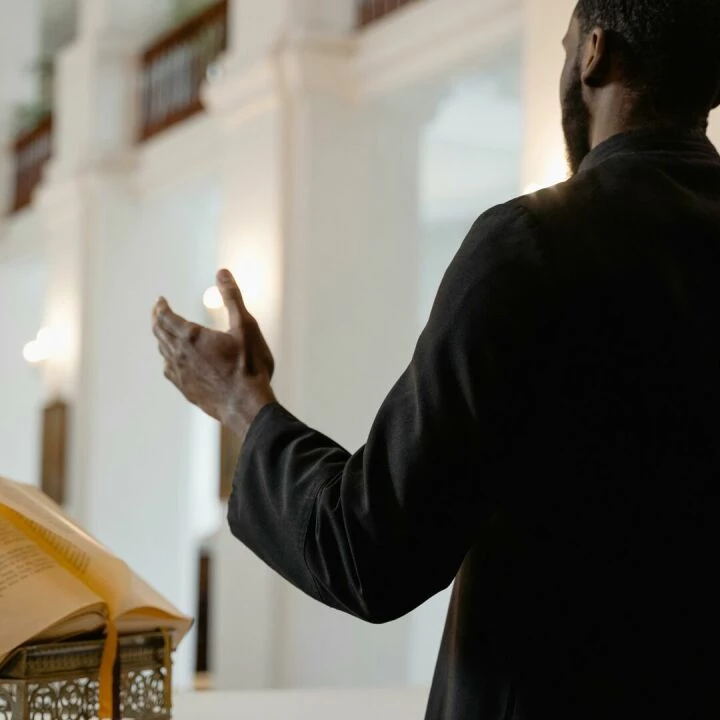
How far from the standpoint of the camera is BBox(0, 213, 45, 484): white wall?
16672mm

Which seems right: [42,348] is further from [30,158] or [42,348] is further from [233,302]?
[233,302]

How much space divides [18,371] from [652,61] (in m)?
16.0

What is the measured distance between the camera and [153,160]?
12.8 m

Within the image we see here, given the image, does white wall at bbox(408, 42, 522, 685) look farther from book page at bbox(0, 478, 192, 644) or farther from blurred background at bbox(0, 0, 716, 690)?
book page at bbox(0, 478, 192, 644)

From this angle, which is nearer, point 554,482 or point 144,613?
point 554,482

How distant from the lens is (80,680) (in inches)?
70.2

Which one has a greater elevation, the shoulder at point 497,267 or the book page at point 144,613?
the shoulder at point 497,267

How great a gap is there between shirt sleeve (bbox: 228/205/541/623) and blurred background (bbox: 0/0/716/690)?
586 cm

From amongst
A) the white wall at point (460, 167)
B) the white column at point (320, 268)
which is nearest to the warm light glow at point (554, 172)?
the white wall at point (460, 167)

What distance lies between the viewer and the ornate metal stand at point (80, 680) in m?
1.72

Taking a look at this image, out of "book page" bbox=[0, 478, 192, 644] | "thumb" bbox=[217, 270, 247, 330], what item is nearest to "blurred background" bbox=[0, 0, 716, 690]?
"book page" bbox=[0, 478, 192, 644]

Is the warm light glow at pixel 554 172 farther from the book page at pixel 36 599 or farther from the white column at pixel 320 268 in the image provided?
the book page at pixel 36 599

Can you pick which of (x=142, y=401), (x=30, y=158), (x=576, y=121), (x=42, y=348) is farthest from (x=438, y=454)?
(x=30, y=158)

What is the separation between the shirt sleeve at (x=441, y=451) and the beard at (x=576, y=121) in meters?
0.27
